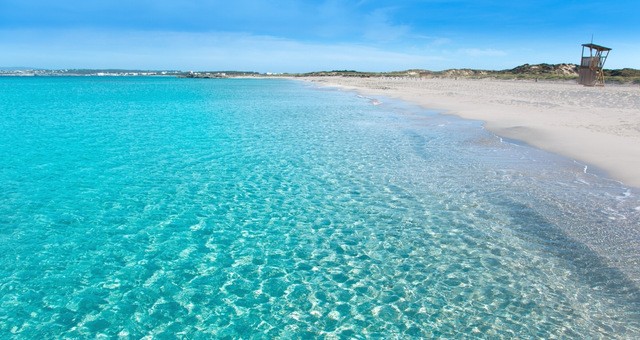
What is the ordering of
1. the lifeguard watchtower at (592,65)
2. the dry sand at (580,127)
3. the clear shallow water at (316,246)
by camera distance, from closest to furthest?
the clear shallow water at (316,246) < the dry sand at (580,127) < the lifeguard watchtower at (592,65)

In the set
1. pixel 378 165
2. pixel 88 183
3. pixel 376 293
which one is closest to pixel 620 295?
pixel 376 293

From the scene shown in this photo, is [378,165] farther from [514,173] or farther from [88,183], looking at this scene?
[88,183]

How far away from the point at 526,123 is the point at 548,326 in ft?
72.2

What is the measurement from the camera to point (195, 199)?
12227 mm

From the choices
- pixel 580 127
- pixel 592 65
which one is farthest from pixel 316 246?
pixel 592 65

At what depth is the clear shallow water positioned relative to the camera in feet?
21.4

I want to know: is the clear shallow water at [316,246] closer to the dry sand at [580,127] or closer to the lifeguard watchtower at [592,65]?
the dry sand at [580,127]

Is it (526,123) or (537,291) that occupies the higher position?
(526,123)

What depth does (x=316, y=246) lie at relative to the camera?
916 cm

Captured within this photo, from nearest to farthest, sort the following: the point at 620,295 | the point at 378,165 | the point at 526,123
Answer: the point at 620,295 → the point at 378,165 → the point at 526,123

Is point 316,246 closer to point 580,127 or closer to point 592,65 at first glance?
point 580,127

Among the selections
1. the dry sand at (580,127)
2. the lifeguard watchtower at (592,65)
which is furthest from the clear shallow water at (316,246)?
the lifeguard watchtower at (592,65)

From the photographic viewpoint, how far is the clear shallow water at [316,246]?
6535mm

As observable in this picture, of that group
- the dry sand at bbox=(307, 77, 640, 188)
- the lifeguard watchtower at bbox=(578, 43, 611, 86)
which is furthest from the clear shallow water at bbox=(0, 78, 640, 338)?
the lifeguard watchtower at bbox=(578, 43, 611, 86)
